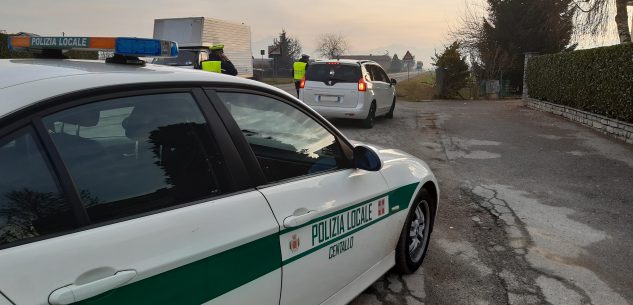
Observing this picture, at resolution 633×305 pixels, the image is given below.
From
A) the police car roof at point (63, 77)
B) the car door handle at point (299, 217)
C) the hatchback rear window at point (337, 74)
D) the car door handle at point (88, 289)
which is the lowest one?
the car door handle at point (88, 289)

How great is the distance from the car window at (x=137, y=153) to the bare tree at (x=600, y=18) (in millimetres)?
18946

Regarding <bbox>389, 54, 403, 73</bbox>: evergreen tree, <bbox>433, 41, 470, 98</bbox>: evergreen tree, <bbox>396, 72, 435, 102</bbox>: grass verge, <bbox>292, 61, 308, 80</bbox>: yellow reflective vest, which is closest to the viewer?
<bbox>292, 61, 308, 80</bbox>: yellow reflective vest

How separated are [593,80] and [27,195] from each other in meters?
12.7

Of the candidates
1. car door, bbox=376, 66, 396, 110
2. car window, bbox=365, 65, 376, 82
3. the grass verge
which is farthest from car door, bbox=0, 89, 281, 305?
the grass verge

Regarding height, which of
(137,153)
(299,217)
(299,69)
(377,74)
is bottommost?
(299,217)

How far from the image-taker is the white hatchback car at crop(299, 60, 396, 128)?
11188 millimetres

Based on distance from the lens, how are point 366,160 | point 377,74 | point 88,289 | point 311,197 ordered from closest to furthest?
point 88,289 < point 311,197 < point 366,160 < point 377,74

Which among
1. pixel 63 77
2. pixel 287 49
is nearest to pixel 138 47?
pixel 63 77

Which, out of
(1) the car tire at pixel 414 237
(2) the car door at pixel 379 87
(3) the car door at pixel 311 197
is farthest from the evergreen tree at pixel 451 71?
(3) the car door at pixel 311 197

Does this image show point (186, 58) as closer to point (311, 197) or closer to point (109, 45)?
point (109, 45)

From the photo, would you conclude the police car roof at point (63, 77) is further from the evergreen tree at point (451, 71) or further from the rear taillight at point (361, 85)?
the evergreen tree at point (451, 71)

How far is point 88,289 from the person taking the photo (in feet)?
4.89

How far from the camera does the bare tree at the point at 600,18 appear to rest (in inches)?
671

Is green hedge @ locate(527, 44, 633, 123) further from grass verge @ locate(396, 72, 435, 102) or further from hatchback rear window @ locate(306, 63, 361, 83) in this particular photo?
grass verge @ locate(396, 72, 435, 102)
